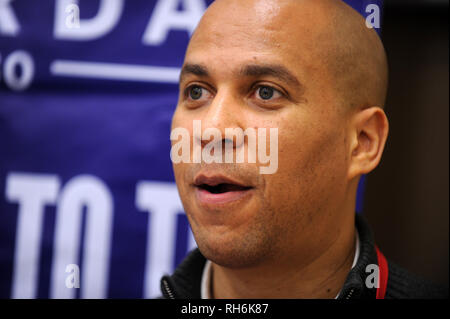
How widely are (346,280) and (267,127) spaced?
1.82 feet

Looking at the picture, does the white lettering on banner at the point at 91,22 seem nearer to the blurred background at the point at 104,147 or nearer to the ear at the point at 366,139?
the blurred background at the point at 104,147

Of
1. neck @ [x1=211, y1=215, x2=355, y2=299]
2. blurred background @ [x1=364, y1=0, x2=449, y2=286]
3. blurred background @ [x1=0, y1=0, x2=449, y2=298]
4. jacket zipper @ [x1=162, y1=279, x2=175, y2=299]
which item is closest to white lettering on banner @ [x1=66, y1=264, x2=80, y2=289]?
blurred background @ [x1=0, y1=0, x2=449, y2=298]

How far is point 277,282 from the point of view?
1.51 metres

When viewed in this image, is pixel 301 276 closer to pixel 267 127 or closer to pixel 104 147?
pixel 267 127

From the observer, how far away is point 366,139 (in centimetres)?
153

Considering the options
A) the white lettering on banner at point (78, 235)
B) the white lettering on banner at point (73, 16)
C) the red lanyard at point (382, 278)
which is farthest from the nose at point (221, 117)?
the white lettering on banner at point (73, 16)

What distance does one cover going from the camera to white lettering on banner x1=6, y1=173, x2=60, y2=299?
2.14m

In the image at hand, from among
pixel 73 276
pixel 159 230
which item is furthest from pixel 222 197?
pixel 73 276

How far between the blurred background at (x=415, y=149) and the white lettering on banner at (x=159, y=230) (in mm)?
952

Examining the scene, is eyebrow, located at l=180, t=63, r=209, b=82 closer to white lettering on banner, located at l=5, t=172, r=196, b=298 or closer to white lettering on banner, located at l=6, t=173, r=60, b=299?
white lettering on banner, located at l=5, t=172, r=196, b=298

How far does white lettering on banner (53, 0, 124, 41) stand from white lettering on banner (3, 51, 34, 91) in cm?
18
